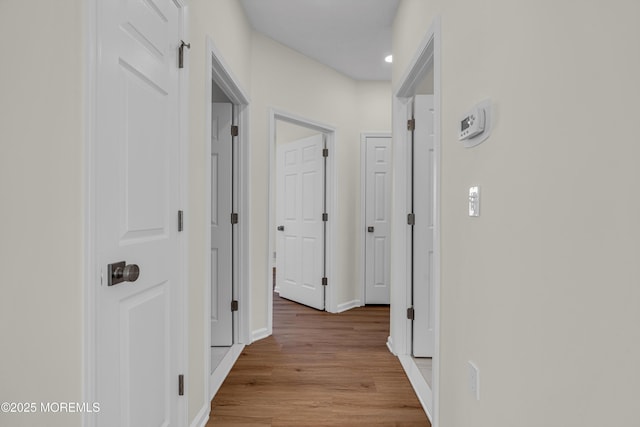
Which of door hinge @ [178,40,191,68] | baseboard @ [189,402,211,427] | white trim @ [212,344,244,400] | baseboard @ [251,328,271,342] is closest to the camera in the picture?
door hinge @ [178,40,191,68]

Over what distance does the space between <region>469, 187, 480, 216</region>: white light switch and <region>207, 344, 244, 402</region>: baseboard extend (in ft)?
5.90

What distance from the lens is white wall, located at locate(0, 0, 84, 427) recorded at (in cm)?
92

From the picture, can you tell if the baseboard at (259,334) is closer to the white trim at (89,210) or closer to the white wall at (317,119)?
the white wall at (317,119)

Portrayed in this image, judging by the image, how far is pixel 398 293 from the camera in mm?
2867

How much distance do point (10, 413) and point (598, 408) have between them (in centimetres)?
134

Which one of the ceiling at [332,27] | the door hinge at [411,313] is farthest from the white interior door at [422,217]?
the ceiling at [332,27]

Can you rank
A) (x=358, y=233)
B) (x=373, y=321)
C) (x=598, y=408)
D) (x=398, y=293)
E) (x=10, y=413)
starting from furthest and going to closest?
(x=358, y=233)
(x=373, y=321)
(x=398, y=293)
(x=10, y=413)
(x=598, y=408)

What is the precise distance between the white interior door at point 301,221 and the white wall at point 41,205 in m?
3.21

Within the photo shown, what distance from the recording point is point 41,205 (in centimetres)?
95

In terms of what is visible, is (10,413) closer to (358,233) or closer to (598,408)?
(598,408)

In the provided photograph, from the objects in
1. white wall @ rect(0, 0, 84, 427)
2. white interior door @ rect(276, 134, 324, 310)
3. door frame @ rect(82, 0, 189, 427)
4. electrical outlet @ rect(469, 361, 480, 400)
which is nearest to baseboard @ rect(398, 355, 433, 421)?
electrical outlet @ rect(469, 361, 480, 400)

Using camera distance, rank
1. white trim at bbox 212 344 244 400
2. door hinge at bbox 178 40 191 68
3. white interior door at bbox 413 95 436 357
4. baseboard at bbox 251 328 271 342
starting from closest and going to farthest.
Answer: door hinge at bbox 178 40 191 68 < white trim at bbox 212 344 244 400 < white interior door at bbox 413 95 436 357 < baseboard at bbox 251 328 271 342

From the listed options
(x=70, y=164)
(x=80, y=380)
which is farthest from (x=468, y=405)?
(x=70, y=164)

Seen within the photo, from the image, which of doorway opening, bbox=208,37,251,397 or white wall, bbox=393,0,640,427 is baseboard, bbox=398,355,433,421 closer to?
white wall, bbox=393,0,640,427
